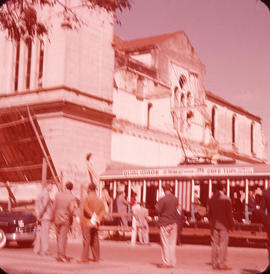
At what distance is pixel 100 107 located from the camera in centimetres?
2217

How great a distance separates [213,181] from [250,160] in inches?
125

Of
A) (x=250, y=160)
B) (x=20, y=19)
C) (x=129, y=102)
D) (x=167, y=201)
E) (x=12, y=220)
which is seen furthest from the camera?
(x=129, y=102)

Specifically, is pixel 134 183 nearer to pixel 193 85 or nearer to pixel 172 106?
pixel 172 106

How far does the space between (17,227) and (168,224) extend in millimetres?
5364

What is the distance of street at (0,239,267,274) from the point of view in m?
9.74

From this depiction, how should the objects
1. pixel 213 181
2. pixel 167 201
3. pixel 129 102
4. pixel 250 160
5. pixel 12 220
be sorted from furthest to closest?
pixel 129 102, pixel 250 160, pixel 213 181, pixel 12 220, pixel 167 201

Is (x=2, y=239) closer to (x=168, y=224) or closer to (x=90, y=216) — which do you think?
(x=90, y=216)

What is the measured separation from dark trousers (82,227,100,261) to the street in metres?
0.19

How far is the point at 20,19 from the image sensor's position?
41.7 ft

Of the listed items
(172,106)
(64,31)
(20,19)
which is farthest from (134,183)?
(20,19)

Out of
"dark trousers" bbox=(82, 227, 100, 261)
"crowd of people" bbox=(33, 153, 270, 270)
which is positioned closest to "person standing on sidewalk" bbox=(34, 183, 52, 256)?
"crowd of people" bbox=(33, 153, 270, 270)

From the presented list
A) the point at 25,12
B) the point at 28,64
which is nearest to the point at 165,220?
the point at 25,12

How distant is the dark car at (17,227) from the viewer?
47.6 feet

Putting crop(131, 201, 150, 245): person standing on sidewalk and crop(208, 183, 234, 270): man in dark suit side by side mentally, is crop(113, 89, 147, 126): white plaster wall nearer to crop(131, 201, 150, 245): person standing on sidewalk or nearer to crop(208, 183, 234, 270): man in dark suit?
crop(131, 201, 150, 245): person standing on sidewalk
